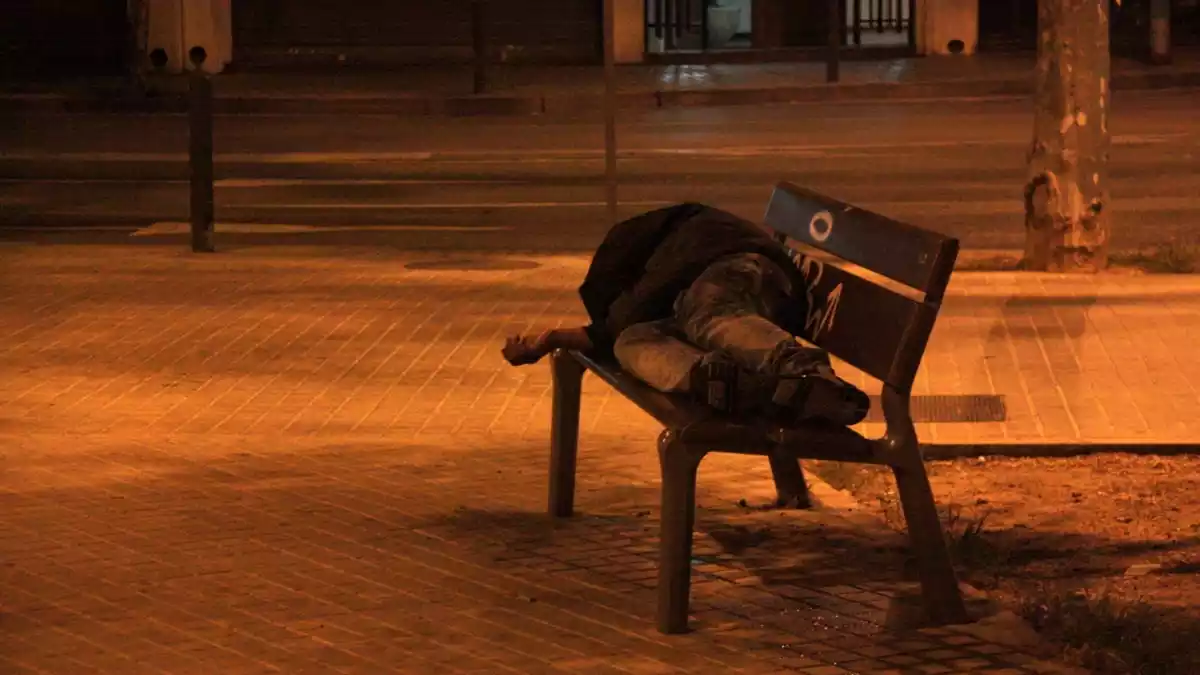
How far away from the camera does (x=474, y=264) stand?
42.3 ft

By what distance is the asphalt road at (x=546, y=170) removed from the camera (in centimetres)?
1529

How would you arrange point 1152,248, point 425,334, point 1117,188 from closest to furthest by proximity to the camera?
point 425,334, point 1152,248, point 1117,188

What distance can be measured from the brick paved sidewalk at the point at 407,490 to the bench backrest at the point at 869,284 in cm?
63

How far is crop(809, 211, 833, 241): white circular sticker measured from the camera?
6.57 metres

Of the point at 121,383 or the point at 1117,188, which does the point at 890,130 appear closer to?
the point at 1117,188

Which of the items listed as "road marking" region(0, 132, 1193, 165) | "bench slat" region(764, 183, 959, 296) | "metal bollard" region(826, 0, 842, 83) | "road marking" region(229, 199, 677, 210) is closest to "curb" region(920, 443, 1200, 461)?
"bench slat" region(764, 183, 959, 296)

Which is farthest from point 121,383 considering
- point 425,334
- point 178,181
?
point 178,181

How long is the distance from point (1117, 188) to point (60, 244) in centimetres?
775

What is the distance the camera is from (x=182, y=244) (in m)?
14.0

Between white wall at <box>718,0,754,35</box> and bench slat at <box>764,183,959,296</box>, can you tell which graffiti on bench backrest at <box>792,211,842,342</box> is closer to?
bench slat at <box>764,183,959,296</box>

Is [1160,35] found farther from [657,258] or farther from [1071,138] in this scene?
[657,258]

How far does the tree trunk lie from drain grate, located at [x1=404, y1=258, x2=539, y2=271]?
9.52 feet

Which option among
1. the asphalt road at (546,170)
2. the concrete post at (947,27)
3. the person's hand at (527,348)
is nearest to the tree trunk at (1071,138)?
the asphalt road at (546,170)

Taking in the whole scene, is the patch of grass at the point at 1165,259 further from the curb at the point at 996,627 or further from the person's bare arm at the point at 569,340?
the curb at the point at 996,627
